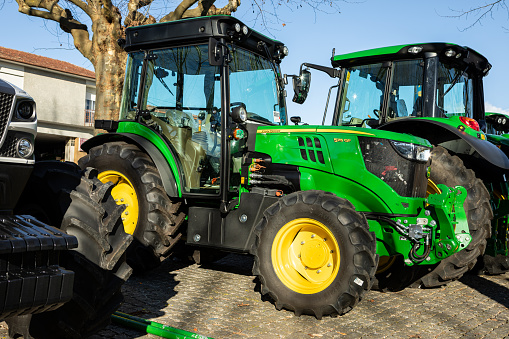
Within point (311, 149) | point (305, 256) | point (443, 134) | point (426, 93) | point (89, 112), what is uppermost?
point (89, 112)

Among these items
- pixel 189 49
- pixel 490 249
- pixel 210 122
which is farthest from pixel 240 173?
pixel 490 249

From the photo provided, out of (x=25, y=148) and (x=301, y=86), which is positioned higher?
(x=301, y=86)

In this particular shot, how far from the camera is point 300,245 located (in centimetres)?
522

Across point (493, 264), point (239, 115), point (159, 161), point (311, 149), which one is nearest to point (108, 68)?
point (159, 161)

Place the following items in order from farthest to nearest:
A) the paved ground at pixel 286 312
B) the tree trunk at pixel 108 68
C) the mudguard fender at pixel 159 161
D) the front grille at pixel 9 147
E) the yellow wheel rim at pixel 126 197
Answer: the tree trunk at pixel 108 68
the yellow wheel rim at pixel 126 197
the mudguard fender at pixel 159 161
the paved ground at pixel 286 312
the front grille at pixel 9 147

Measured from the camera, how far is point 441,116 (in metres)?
6.99

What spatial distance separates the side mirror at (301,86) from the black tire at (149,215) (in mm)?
1937

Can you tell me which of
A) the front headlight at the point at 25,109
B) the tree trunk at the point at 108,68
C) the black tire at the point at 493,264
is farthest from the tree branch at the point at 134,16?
the front headlight at the point at 25,109

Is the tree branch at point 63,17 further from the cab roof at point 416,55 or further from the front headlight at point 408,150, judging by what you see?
the front headlight at point 408,150

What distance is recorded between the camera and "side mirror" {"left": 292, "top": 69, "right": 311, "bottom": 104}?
21.2ft

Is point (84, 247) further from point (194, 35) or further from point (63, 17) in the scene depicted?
point (63, 17)

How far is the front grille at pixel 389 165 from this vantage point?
533 centimetres

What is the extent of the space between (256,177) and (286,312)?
1500 millimetres

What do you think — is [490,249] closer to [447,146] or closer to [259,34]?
[447,146]
